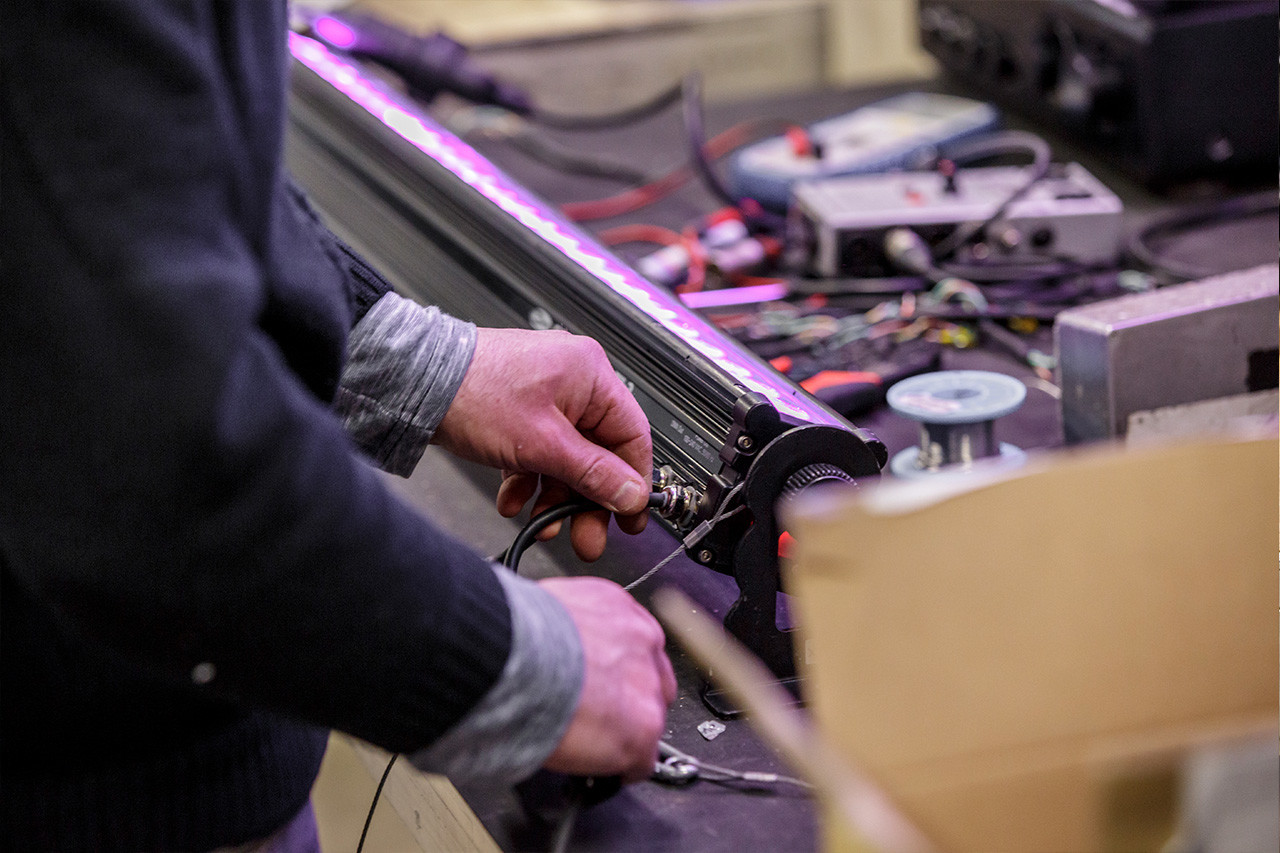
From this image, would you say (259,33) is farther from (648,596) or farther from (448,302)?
(448,302)

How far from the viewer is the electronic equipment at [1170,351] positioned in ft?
2.76

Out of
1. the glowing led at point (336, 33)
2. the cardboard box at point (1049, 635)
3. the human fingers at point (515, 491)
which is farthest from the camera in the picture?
the glowing led at point (336, 33)

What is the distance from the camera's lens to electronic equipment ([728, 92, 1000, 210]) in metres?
1.43

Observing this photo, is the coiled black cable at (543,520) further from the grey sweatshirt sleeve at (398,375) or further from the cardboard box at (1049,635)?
the cardboard box at (1049,635)

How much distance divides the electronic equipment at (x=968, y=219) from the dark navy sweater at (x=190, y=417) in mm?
771

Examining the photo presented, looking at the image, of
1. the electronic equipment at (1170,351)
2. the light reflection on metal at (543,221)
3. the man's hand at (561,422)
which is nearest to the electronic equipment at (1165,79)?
the electronic equipment at (1170,351)

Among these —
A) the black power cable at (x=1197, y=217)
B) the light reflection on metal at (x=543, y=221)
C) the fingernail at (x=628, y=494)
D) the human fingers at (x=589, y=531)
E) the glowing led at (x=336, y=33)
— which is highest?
the glowing led at (x=336, y=33)

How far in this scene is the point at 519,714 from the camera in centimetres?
53

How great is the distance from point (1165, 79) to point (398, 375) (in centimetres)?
92

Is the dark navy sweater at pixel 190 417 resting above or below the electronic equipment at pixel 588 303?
above

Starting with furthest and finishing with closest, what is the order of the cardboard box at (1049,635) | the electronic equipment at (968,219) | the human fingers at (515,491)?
the electronic equipment at (968,219), the human fingers at (515,491), the cardboard box at (1049,635)

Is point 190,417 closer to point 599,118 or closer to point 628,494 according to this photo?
point 628,494

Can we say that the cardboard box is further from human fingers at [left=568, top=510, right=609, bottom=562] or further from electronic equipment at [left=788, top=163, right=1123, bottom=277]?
electronic equipment at [left=788, top=163, right=1123, bottom=277]

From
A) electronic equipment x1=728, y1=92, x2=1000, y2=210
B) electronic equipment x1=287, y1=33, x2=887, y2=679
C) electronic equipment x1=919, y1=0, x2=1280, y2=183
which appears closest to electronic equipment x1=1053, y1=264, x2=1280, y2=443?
electronic equipment x1=287, y1=33, x2=887, y2=679
